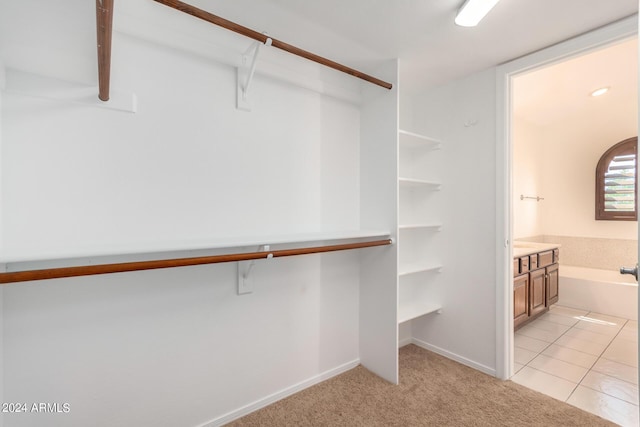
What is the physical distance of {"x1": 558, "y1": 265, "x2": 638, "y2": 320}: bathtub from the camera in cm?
324

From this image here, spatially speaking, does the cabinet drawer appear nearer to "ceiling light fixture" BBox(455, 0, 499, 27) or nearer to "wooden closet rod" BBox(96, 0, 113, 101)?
"ceiling light fixture" BBox(455, 0, 499, 27)

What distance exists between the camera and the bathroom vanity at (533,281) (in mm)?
2752

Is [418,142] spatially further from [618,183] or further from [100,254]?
[618,183]

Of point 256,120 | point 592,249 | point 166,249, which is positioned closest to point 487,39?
point 256,120

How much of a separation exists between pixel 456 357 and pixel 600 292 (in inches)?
93.1

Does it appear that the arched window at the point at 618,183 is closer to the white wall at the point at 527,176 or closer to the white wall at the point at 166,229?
the white wall at the point at 527,176

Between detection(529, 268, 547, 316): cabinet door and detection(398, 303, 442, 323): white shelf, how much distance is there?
1209 millimetres

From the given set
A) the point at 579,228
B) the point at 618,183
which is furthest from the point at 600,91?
the point at 579,228

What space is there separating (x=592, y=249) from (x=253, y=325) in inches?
175

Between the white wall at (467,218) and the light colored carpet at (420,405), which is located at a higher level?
the white wall at (467,218)

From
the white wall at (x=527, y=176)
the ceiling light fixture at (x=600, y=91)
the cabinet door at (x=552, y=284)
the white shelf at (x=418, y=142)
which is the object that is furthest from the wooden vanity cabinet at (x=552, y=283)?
the white shelf at (x=418, y=142)

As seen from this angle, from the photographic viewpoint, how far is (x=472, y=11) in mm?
1436

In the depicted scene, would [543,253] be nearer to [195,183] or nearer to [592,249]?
[592,249]

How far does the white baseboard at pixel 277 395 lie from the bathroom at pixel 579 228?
4.19ft
